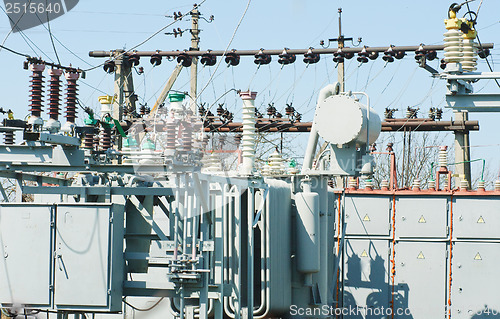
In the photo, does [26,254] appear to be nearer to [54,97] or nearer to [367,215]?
[54,97]

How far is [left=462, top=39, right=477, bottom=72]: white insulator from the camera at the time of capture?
47.7 feet

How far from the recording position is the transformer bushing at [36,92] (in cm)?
1279

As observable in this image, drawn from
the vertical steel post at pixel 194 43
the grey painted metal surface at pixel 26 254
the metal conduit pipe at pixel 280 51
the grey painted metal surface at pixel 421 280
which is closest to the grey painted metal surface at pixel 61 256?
the grey painted metal surface at pixel 26 254

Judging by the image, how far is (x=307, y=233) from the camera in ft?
51.6

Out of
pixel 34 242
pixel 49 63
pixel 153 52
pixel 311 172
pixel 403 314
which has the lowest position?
pixel 403 314

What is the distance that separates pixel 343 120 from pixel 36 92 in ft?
20.7

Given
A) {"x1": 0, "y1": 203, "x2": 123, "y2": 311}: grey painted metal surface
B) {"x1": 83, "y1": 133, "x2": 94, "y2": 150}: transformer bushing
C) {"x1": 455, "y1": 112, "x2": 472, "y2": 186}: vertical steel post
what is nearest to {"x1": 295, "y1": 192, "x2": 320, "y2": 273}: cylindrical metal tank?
{"x1": 0, "y1": 203, "x2": 123, "y2": 311}: grey painted metal surface

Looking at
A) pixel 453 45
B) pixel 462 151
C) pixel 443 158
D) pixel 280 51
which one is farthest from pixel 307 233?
pixel 280 51

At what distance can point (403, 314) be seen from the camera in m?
18.7

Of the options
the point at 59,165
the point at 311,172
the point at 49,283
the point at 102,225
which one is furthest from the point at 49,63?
the point at 311,172

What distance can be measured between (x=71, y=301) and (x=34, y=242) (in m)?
1.12

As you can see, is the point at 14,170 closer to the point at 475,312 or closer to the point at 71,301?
the point at 71,301

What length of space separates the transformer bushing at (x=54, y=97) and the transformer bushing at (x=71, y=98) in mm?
253

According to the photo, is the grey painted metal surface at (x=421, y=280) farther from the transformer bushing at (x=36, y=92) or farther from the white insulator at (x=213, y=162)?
the transformer bushing at (x=36, y=92)
